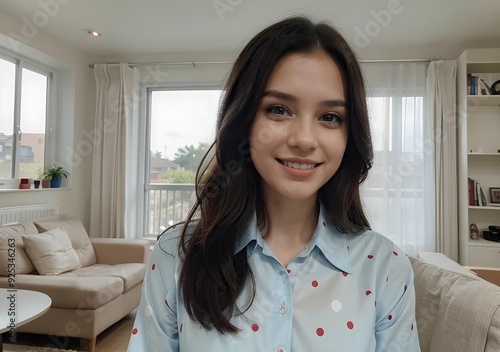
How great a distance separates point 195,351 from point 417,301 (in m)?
0.77

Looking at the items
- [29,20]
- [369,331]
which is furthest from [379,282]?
[29,20]

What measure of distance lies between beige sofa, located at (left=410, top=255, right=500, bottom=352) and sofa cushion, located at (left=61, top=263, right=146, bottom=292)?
7.45ft

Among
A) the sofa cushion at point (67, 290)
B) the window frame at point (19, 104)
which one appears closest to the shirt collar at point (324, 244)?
the sofa cushion at point (67, 290)

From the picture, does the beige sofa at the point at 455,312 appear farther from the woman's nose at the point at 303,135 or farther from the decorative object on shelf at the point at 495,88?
the decorative object on shelf at the point at 495,88

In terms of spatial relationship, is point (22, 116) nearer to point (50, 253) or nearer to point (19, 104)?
point (19, 104)

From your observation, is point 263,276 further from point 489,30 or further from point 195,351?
point 489,30

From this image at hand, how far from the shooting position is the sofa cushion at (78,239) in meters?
2.98

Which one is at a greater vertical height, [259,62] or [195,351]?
[259,62]

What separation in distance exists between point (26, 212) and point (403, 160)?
3.81m

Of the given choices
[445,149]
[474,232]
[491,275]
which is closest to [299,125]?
[491,275]

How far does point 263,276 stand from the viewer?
0.71 m

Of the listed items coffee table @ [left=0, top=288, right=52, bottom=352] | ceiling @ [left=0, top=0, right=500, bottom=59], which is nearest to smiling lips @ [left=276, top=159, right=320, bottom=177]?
coffee table @ [left=0, top=288, right=52, bottom=352]

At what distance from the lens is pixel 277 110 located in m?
0.66

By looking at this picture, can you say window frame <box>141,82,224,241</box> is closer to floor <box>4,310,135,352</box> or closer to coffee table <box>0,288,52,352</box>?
floor <box>4,310,135,352</box>
